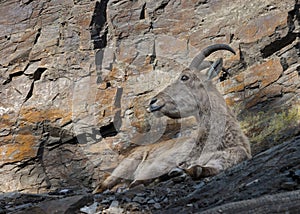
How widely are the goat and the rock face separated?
1911mm

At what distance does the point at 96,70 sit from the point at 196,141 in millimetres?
4912

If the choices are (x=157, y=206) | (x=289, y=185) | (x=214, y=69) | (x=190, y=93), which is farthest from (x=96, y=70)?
(x=289, y=185)

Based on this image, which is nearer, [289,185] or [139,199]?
[289,185]

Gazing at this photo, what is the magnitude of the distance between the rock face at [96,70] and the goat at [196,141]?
6.27 feet

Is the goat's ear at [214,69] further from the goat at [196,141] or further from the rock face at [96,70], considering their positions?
the rock face at [96,70]

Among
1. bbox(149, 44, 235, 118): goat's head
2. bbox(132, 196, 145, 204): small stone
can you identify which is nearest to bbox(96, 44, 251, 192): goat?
bbox(149, 44, 235, 118): goat's head

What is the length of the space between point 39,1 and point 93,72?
2621mm

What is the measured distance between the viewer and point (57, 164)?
11047 mm

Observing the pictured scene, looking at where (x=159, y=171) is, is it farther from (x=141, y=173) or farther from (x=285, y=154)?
(x=285, y=154)

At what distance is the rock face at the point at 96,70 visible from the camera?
10375mm

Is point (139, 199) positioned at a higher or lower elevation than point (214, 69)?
lower

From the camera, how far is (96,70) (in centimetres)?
1148

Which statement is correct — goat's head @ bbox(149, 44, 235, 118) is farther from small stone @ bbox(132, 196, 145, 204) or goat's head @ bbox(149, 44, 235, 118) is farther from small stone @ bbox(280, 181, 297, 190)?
small stone @ bbox(280, 181, 297, 190)

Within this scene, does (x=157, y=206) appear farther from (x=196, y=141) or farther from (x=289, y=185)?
(x=196, y=141)
